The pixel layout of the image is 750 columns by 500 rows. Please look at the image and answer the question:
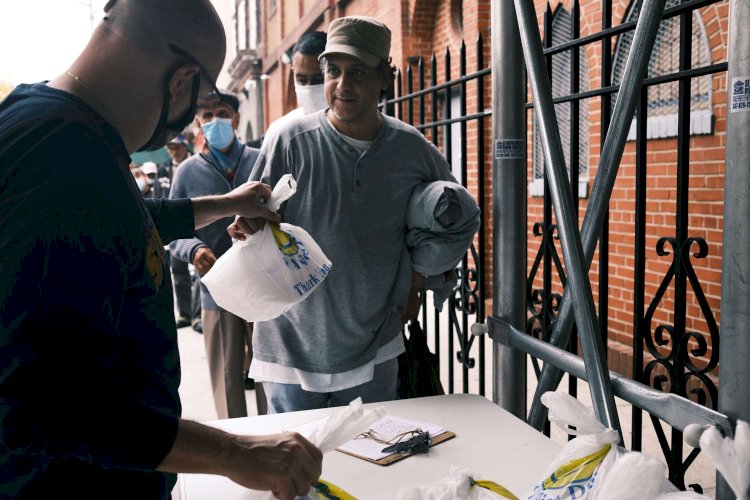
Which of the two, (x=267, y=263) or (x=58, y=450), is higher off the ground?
(x=267, y=263)

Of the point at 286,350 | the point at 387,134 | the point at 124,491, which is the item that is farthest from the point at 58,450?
the point at 387,134

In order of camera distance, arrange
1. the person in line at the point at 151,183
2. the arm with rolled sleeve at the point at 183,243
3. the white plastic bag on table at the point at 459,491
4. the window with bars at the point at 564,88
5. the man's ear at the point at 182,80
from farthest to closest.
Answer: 1. the person in line at the point at 151,183
2. the window with bars at the point at 564,88
3. the arm with rolled sleeve at the point at 183,243
4. the man's ear at the point at 182,80
5. the white plastic bag on table at the point at 459,491

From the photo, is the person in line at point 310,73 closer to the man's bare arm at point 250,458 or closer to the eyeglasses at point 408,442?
the eyeglasses at point 408,442

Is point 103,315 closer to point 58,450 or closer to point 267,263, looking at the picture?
point 58,450

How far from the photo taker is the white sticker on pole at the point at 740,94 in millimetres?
1186

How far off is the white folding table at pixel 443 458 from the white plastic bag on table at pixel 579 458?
0.98 feet

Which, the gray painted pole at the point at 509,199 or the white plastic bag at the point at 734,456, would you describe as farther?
the gray painted pole at the point at 509,199

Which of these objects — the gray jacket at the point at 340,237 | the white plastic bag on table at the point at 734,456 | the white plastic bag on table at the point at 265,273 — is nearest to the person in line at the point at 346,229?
the gray jacket at the point at 340,237

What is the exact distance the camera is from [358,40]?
8.27 feet

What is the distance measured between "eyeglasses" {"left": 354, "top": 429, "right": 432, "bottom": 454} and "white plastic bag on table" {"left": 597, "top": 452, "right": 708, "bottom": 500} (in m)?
0.72

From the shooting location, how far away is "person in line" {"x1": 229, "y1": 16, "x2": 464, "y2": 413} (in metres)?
2.46

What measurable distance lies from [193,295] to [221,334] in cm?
373

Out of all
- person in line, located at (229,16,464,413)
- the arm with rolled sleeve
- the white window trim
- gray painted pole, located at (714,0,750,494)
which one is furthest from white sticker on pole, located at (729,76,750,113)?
the white window trim

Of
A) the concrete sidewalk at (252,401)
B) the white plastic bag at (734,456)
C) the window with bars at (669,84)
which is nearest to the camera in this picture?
the white plastic bag at (734,456)
